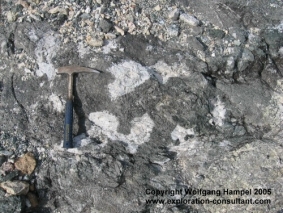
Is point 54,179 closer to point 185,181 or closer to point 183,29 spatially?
point 185,181

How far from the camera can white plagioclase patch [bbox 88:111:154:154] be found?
309 centimetres

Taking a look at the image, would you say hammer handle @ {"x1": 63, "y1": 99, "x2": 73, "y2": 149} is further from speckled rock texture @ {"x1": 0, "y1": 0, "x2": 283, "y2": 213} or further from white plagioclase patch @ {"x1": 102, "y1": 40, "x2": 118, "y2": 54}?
white plagioclase patch @ {"x1": 102, "y1": 40, "x2": 118, "y2": 54}

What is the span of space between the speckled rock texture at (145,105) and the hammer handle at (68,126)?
94mm

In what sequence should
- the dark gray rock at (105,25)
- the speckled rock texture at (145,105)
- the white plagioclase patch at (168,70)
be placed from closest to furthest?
1. the speckled rock texture at (145,105)
2. the white plagioclase patch at (168,70)
3. the dark gray rock at (105,25)

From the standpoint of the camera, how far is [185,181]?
9.92ft

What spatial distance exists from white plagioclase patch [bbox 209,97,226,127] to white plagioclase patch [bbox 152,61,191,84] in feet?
1.34

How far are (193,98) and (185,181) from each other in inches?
30.0

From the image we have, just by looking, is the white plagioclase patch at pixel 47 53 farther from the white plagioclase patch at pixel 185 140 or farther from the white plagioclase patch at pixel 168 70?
the white plagioclase patch at pixel 185 140

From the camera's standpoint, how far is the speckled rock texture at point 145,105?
116 inches

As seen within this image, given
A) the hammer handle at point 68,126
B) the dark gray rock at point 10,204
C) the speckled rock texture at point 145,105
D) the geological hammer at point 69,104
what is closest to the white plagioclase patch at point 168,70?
the speckled rock texture at point 145,105

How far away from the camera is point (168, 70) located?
3.22 metres

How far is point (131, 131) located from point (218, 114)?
828 mm

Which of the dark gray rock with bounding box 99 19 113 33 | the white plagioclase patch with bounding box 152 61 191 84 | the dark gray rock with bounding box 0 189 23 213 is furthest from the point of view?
the dark gray rock with bounding box 99 19 113 33

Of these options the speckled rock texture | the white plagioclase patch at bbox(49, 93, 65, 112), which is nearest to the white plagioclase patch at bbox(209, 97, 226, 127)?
the speckled rock texture
